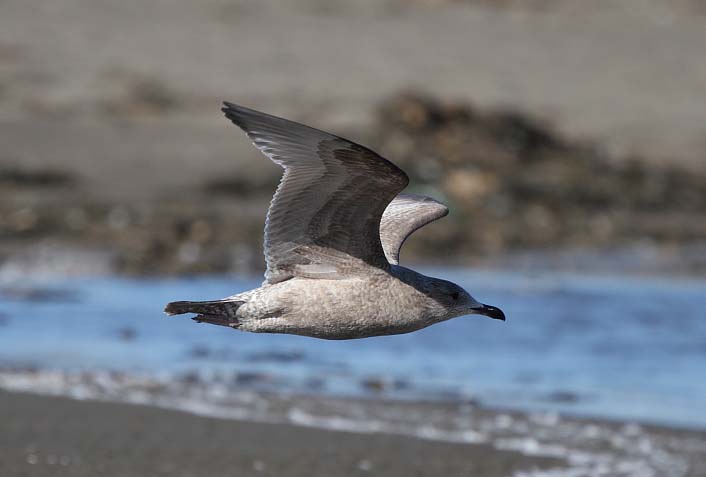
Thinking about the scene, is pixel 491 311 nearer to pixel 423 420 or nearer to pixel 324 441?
pixel 324 441

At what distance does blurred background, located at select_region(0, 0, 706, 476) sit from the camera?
788 centimetres

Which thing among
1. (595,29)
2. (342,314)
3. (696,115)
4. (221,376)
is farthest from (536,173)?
(342,314)

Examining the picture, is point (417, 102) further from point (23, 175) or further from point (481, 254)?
point (23, 175)

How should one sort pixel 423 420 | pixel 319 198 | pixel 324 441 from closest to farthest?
1. pixel 319 198
2. pixel 324 441
3. pixel 423 420

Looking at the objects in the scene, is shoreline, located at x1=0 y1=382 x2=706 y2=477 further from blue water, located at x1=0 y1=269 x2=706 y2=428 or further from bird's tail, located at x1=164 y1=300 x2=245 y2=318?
bird's tail, located at x1=164 y1=300 x2=245 y2=318

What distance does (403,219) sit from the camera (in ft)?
22.0

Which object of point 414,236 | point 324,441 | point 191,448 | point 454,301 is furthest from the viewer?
point 414,236

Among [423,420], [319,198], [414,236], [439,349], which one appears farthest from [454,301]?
[414,236]

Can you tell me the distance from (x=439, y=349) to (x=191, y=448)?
10.1 ft

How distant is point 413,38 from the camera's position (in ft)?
57.9

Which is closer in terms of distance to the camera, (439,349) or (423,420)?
(423,420)

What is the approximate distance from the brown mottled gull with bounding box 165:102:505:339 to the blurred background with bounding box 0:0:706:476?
142 centimetres

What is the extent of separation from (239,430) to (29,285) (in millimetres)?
3876

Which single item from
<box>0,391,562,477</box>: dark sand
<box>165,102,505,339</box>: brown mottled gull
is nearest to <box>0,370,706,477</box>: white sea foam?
<box>0,391,562,477</box>: dark sand
